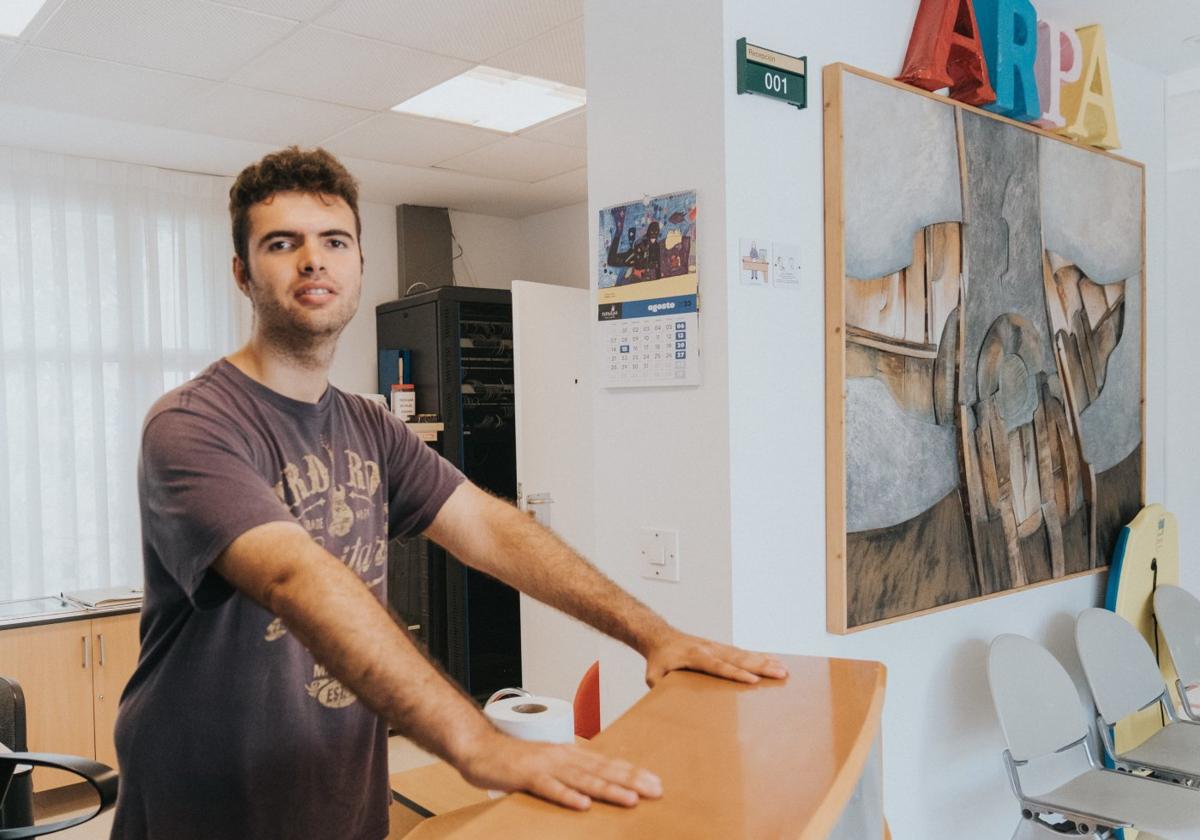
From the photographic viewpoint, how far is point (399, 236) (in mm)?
5559

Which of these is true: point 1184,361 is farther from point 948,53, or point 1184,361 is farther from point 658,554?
point 658,554

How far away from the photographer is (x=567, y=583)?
140 cm

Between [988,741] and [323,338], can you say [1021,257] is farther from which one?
[323,338]

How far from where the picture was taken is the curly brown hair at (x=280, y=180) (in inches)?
51.4

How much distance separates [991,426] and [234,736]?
2.36m

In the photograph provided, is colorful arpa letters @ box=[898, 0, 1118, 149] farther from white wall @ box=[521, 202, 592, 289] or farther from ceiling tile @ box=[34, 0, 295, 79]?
white wall @ box=[521, 202, 592, 289]

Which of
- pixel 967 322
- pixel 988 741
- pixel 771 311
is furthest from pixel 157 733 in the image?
pixel 988 741

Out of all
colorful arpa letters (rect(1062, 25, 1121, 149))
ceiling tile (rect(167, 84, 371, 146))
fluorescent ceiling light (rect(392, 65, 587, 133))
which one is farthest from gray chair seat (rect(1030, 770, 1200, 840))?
ceiling tile (rect(167, 84, 371, 146))

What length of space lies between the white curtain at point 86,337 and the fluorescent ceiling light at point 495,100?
5.23 ft

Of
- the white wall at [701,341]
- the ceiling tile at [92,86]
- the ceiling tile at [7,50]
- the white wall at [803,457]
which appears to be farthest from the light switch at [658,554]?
the ceiling tile at [7,50]

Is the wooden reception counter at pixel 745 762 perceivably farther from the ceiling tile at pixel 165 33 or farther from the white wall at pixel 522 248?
the white wall at pixel 522 248

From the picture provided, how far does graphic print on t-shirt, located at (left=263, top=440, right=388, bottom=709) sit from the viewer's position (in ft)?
4.24

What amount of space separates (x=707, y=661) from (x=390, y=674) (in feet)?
1.37

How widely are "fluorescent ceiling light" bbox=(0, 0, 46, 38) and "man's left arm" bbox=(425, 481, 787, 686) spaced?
236cm
